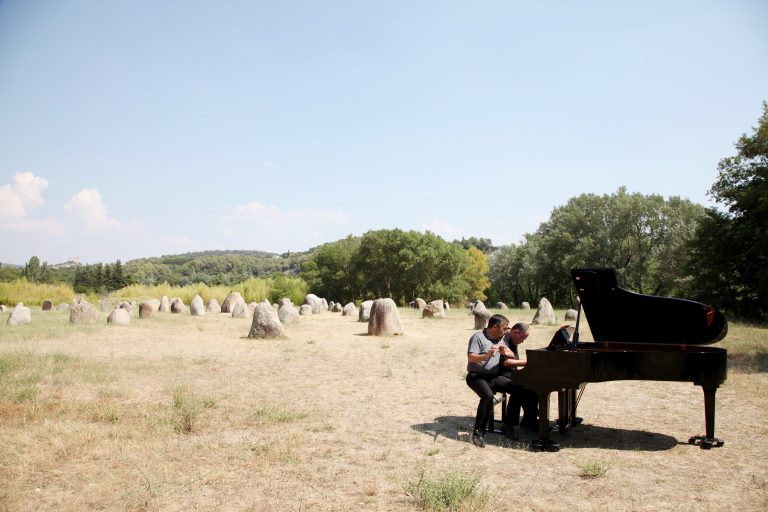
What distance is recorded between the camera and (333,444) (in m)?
6.84

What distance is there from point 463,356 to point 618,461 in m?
8.98

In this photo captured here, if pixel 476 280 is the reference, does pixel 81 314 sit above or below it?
below

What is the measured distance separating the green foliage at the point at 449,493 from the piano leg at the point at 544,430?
163cm

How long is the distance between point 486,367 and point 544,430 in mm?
1063

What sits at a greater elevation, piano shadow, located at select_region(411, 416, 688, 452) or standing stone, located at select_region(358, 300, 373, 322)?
standing stone, located at select_region(358, 300, 373, 322)

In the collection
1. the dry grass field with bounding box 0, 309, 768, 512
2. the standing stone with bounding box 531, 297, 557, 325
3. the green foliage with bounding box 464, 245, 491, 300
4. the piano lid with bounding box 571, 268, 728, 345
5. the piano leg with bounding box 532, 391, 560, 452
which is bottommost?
the dry grass field with bounding box 0, 309, 768, 512

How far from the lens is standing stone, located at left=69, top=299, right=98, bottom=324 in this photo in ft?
77.2

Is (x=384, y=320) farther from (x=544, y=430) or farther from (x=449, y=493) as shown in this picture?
(x=449, y=493)

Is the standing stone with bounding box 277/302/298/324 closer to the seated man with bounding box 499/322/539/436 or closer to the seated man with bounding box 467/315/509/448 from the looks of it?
the seated man with bounding box 499/322/539/436

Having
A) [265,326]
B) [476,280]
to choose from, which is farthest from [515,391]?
[476,280]

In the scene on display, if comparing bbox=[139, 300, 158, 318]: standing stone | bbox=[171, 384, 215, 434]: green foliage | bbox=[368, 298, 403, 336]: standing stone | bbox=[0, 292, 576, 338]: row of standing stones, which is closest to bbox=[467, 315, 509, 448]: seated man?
bbox=[171, 384, 215, 434]: green foliage

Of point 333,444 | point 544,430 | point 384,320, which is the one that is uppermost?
point 384,320

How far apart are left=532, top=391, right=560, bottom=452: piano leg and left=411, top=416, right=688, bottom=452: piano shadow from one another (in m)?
0.23

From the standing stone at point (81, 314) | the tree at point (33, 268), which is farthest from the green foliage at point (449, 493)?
the tree at point (33, 268)
